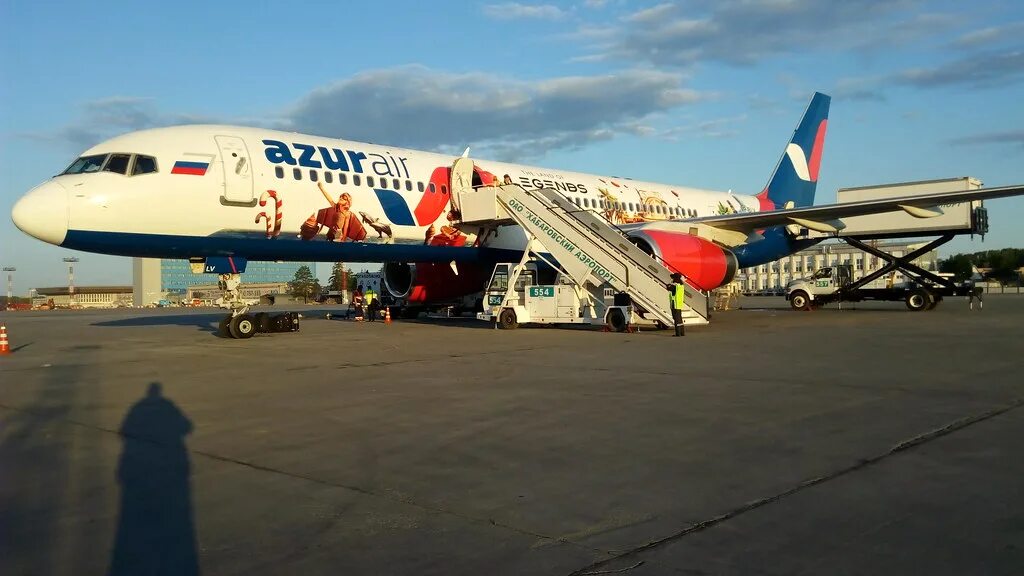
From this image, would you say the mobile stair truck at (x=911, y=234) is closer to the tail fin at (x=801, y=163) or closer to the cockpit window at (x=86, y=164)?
the tail fin at (x=801, y=163)

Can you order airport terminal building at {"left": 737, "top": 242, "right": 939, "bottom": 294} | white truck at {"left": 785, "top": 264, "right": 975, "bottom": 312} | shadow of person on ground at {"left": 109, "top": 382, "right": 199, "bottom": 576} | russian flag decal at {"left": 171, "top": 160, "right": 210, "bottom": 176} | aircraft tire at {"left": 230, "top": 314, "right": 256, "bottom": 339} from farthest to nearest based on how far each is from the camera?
airport terminal building at {"left": 737, "top": 242, "right": 939, "bottom": 294}, white truck at {"left": 785, "top": 264, "right": 975, "bottom": 312}, aircraft tire at {"left": 230, "top": 314, "right": 256, "bottom": 339}, russian flag decal at {"left": 171, "top": 160, "right": 210, "bottom": 176}, shadow of person on ground at {"left": 109, "top": 382, "right": 199, "bottom": 576}

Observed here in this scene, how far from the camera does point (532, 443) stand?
225 inches

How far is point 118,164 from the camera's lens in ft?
45.1

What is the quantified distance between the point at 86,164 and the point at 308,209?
157 inches

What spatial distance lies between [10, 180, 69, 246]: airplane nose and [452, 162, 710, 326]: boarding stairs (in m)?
8.46

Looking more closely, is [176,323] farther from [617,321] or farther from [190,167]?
[617,321]

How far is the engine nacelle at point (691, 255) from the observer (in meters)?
17.3

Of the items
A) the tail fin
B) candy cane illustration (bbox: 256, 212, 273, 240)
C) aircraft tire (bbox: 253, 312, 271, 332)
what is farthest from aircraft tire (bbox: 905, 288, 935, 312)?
candy cane illustration (bbox: 256, 212, 273, 240)

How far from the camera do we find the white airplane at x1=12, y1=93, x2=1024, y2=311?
44.1 feet

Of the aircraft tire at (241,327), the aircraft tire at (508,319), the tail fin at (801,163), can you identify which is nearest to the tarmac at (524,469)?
the aircraft tire at (241,327)

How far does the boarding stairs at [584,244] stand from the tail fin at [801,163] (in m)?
11.9

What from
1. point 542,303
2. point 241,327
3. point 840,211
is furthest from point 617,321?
point 241,327

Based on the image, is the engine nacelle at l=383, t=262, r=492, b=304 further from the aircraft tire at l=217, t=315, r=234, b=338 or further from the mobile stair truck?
the mobile stair truck

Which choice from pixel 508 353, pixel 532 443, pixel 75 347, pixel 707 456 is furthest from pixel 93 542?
pixel 75 347
